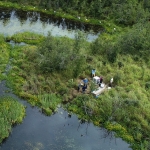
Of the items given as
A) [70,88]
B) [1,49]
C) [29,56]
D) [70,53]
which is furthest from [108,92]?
[1,49]

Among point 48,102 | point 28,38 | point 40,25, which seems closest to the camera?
point 48,102

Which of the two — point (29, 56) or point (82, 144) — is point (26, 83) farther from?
point (82, 144)

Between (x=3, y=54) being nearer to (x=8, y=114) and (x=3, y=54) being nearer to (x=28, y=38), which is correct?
(x=28, y=38)

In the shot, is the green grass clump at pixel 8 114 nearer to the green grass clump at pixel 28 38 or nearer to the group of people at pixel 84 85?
the group of people at pixel 84 85

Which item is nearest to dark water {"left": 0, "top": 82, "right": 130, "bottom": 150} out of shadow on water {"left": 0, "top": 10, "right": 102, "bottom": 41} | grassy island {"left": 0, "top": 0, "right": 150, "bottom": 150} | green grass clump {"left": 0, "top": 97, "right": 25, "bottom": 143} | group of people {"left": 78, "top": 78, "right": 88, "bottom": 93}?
green grass clump {"left": 0, "top": 97, "right": 25, "bottom": 143}

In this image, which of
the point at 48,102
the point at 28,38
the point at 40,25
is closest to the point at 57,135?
the point at 48,102

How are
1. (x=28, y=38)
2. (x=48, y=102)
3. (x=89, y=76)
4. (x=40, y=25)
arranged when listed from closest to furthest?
(x=48, y=102) < (x=89, y=76) < (x=28, y=38) < (x=40, y=25)

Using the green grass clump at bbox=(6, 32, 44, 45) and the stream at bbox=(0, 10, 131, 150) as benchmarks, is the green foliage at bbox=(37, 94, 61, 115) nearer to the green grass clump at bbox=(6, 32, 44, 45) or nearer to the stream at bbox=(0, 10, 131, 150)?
the stream at bbox=(0, 10, 131, 150)
